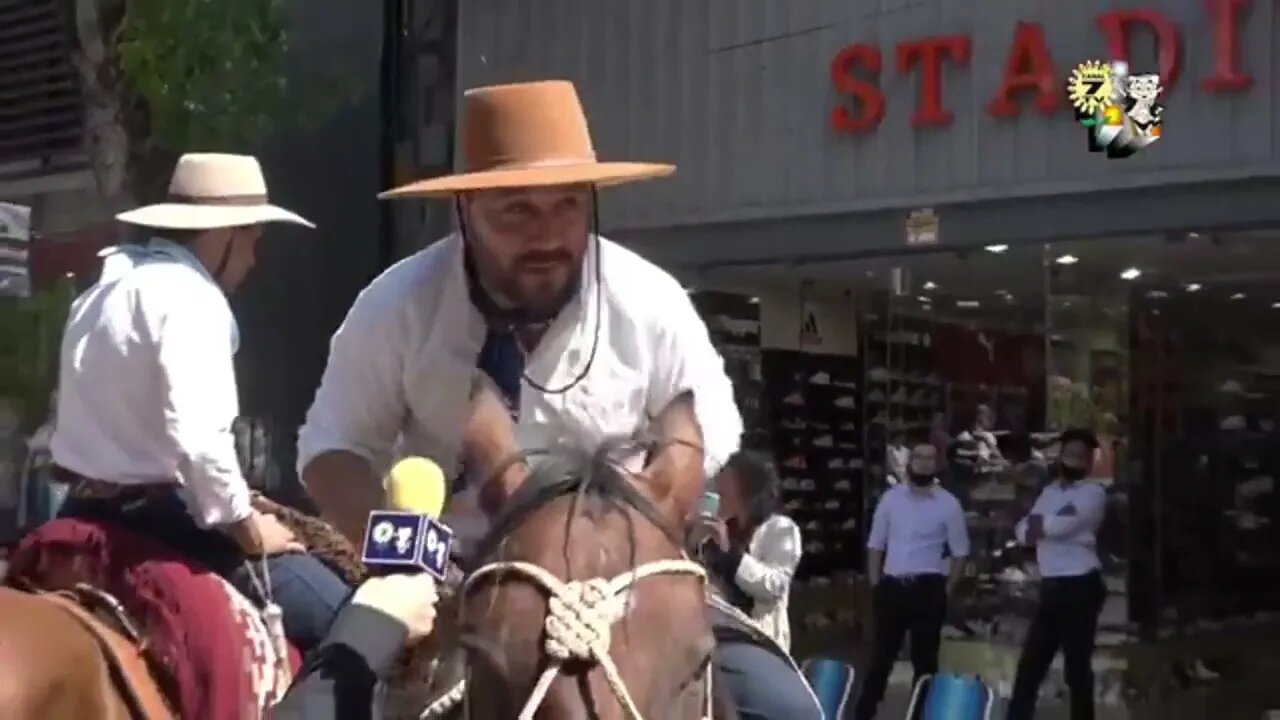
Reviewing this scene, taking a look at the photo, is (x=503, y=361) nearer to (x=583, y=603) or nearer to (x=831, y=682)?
(x=583, y=603)

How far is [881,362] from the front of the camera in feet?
46.3

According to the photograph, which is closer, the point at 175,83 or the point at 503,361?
the point at 503,361

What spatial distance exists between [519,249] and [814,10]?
8.48 m

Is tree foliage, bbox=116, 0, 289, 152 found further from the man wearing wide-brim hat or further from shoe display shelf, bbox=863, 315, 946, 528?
the man wearing wide-brim hat

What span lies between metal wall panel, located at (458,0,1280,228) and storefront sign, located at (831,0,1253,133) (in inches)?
2.6

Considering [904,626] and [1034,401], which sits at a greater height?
[1034,401]

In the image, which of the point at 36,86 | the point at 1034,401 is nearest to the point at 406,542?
the point at 1034,401

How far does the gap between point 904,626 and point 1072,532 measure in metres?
1.29

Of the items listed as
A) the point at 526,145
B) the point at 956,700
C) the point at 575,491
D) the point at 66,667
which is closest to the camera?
the point at 575,491

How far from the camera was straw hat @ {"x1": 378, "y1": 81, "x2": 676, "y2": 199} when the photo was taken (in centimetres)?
381

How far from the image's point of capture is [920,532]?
11.8 metres

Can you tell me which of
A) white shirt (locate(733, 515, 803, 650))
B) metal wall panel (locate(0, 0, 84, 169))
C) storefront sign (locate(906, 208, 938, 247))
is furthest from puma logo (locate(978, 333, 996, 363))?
metal wall panel (locate(0, 0, 84, 169))

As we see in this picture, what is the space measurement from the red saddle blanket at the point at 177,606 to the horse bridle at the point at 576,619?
5.66ft

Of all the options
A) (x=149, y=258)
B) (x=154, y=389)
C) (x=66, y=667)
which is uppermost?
(x=149, y=258)
